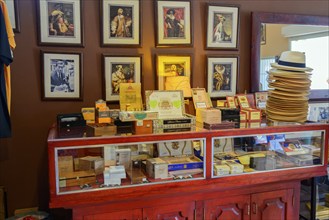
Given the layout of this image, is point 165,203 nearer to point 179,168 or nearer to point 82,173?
point 179,168

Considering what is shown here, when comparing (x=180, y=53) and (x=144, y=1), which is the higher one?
(x=144, y=1)

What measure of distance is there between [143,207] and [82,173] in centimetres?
46

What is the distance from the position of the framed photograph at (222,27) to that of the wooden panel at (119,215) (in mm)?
1648

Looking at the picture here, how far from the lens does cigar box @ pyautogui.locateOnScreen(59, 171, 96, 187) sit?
6.03ft

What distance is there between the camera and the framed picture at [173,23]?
267cm

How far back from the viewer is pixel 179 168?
208cm

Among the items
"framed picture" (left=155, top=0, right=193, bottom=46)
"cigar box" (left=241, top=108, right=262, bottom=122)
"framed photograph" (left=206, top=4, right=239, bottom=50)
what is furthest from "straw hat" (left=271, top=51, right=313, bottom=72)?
"framed picture" (left=155, top=0, right=193, bottom=46)

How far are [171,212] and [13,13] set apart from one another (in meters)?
1.92

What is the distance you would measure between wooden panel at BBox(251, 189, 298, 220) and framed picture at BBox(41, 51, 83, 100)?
5.40 ft

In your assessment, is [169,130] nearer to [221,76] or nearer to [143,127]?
[143,127]

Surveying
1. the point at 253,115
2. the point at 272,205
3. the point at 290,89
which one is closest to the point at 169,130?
the point at 253,115

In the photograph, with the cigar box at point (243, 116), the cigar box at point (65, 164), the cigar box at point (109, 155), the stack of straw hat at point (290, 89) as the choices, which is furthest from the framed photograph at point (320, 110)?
the cigar box at point (65, 164)

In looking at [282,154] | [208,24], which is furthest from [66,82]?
[282,154]

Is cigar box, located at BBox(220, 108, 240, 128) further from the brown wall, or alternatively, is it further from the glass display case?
the brown wall
